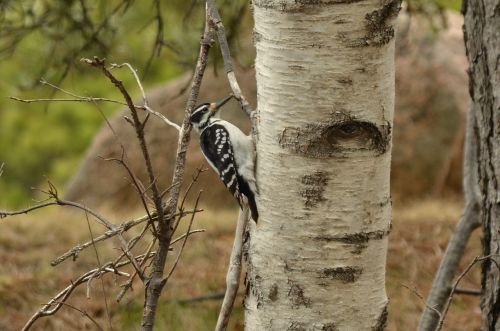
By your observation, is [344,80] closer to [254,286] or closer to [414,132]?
[254,286]

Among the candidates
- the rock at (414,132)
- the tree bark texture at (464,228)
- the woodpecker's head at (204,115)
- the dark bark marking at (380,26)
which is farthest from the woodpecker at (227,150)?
the rock at (414,132)

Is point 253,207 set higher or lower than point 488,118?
lower

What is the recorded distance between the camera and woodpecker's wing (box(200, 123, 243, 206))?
3980 millimetres

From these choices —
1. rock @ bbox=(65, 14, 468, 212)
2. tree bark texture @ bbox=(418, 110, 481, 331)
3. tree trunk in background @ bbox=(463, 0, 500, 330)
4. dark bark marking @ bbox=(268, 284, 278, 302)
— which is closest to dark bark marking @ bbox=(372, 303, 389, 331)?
dark bark marking @ bbox=(268, 284, 278, 302)

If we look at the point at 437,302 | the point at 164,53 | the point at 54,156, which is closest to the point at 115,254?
the point at 437,302

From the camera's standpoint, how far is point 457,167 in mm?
9742

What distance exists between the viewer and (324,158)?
8.50 feet

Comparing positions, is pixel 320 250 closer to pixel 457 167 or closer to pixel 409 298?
pixel 409 298

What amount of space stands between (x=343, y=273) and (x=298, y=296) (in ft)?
0.53

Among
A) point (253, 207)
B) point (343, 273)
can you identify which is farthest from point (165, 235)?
point (343, 273)

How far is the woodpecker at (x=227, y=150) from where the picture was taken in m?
3.30

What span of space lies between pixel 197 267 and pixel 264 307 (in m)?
4.24

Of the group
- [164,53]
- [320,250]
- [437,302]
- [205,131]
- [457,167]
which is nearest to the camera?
[320,250]

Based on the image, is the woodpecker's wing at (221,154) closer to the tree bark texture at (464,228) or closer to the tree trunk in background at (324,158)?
the tree trunk in background at (324,158)
